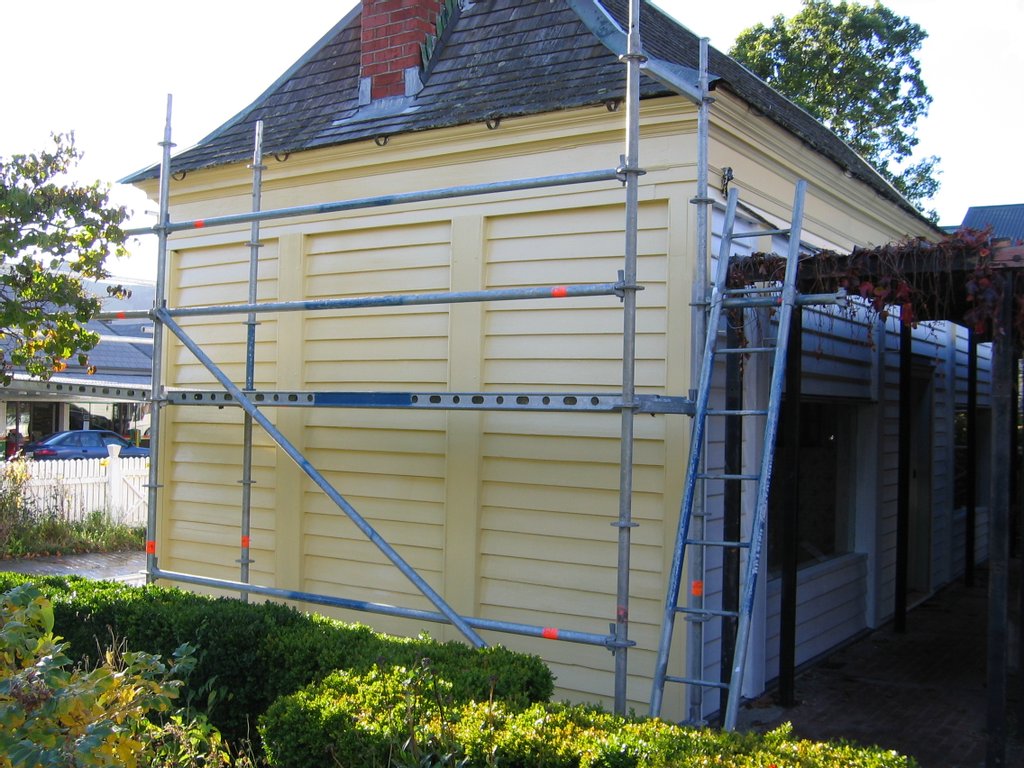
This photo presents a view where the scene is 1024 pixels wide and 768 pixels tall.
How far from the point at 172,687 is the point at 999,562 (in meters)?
4.31

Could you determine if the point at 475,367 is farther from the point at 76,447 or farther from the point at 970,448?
the point at 76,447

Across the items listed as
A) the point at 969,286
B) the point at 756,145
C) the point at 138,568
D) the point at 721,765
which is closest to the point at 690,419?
the point at 969,286

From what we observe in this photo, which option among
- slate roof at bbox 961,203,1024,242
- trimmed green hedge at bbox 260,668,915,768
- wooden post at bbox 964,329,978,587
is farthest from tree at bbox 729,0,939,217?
trimmed green hedge at bbox 260,668,915,768

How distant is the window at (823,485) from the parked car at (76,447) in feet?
59.7

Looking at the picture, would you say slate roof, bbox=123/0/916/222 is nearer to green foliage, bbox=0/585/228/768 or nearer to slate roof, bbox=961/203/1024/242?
green foliage, bbox=0/585/228/768

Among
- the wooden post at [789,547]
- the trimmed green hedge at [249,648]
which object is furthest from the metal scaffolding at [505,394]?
the wooden post at [789,547]

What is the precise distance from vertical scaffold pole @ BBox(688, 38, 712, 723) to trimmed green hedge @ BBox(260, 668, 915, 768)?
5.65 ft

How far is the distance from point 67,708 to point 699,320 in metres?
3.92

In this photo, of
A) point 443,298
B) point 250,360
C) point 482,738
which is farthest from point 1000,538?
point 250,360

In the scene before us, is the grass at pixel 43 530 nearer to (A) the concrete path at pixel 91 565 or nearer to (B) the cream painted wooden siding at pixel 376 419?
(A) the concrete path at pixel 91 565

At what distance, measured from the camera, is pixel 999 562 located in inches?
211

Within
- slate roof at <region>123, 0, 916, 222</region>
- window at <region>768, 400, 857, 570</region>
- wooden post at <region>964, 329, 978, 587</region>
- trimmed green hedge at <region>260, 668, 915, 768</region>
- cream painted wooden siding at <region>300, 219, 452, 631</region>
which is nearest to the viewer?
trimmed green hedge at <region>260, 668, 915, 768</region>

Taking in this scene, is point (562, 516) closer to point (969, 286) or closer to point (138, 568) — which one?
point (969, 286)

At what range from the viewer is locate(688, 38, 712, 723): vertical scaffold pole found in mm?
5609
